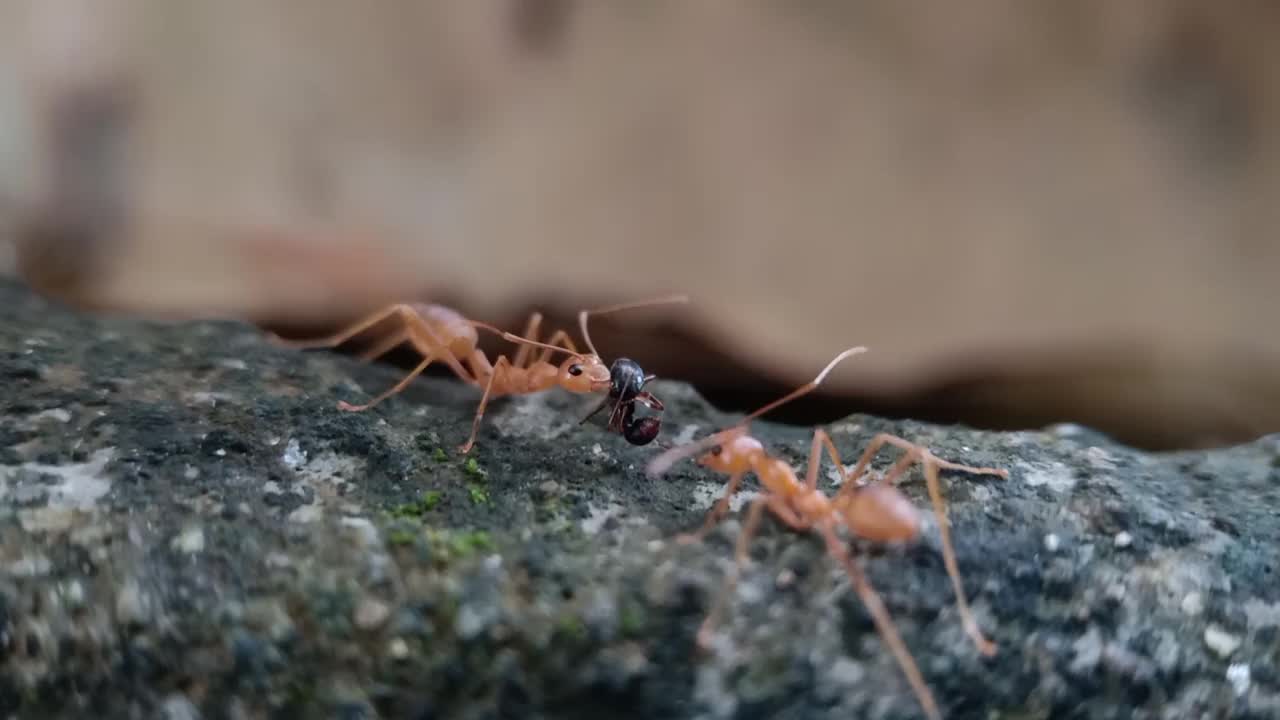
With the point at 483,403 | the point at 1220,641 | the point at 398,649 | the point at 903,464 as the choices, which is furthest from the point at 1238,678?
the point at 483,403

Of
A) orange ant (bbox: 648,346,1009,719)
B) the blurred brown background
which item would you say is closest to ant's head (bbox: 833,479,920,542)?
orange ant (bbox: 648,346,1009,719)

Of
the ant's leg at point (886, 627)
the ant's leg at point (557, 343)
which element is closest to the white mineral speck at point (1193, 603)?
the ant's leg at point (886, 627)

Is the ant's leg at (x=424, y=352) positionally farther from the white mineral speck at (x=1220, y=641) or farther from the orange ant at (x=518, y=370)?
the white mineral speck at (x=1220, y=641)

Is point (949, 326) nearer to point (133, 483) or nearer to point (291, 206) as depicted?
point (291, 206)

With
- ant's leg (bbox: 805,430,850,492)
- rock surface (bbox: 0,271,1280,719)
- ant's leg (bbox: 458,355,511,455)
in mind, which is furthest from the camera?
ant's leg (bbox: 458,355,511,455)

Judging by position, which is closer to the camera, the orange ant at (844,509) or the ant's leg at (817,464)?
the orange ant at (844,509)

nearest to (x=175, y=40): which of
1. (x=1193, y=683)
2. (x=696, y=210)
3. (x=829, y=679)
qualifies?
(x=696, y=210)

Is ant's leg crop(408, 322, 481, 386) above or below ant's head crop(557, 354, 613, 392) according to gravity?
below

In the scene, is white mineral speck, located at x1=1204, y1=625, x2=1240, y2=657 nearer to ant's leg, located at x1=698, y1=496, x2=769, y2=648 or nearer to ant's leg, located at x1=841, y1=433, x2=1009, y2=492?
ant's leg, located at x1=841, y1=433, x2=1009, y2=492
